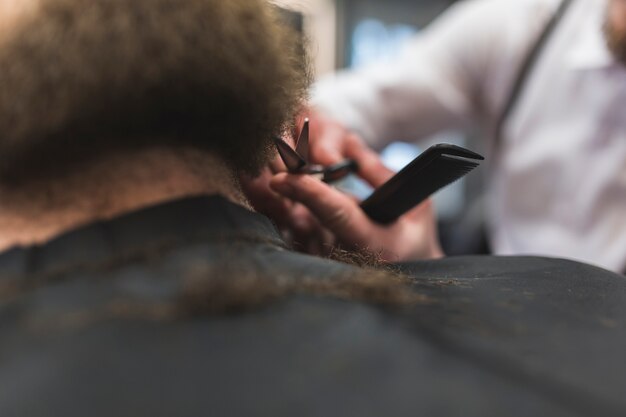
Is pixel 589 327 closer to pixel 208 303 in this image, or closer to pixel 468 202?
pixel 208 303

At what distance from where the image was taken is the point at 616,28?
0.78 m

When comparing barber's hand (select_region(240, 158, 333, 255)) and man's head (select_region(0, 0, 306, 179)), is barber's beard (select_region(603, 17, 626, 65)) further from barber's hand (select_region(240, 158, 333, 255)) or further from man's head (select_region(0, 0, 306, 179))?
man's head (select_region(0, 0, 306, 179))

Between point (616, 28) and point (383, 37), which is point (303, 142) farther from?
point (383, 37)

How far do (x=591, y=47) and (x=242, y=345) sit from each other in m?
0.74

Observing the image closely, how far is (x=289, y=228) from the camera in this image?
21.7 inches

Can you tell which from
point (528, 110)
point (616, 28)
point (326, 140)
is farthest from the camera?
point (528, 110)

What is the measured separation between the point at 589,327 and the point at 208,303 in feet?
0.60

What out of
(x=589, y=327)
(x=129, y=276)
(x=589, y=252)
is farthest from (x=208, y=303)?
(x=589, y=252)

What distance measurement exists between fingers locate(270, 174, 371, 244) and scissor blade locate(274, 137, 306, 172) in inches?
1.0

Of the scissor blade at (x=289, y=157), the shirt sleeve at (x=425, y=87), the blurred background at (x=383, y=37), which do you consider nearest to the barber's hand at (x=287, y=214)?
the scissor blade at (x=289, y=157)

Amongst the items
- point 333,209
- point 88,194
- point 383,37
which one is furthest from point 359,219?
point 383,37

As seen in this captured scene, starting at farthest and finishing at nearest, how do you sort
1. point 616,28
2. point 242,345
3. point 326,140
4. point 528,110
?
1. point 528,110
2. point 616,28
3. point 326,140
4. point 242,345

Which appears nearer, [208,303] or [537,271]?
[208,303]

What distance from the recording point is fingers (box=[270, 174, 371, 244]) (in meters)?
0.49
